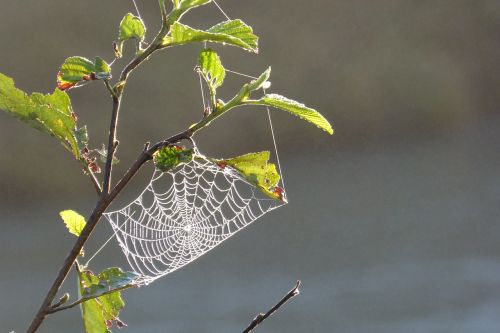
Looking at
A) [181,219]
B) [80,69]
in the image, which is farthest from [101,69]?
[181,219]

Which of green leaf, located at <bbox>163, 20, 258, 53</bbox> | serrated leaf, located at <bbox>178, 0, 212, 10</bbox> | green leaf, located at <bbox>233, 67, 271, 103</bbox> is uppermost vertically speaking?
serrated leaf, located at <bbox>178, 0, 212, 10</bbox>

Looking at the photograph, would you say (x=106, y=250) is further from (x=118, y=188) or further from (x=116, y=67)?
(x=118, y=188)

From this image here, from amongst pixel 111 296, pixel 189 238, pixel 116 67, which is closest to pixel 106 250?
pixel 116 67

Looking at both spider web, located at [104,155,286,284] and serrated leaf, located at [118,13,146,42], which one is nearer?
serrated leaf, located at [118,13,146,42]

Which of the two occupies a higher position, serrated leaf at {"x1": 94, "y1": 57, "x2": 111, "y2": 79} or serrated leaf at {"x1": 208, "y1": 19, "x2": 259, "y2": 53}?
serrated leaf at {"x1": 208, "y1": 19, "x2": 259, "y2": 53}
